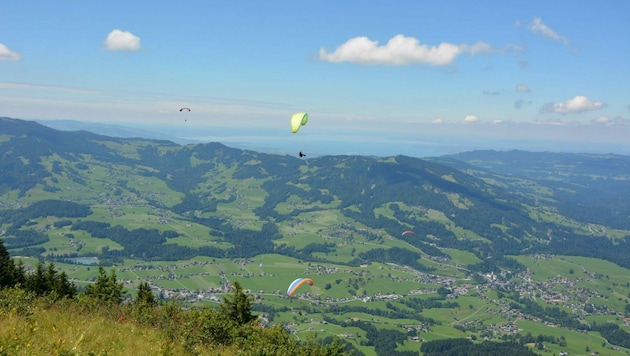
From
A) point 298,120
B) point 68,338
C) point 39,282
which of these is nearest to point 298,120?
point 298,120

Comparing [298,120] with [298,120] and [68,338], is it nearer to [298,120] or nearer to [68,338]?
[298,120]

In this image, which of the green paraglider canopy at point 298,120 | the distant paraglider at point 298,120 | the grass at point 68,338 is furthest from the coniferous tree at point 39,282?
the green paraglider canopy at point 298,120

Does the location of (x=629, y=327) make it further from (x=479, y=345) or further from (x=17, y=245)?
(x=17, y=245)

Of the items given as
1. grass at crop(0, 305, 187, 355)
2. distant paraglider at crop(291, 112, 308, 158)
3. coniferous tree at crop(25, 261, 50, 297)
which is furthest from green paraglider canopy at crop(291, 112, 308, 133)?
grass at crop(0, 305, 187, 355)

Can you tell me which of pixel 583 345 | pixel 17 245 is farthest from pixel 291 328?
pixel 17 245

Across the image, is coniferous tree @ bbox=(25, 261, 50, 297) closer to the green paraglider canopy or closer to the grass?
the grass

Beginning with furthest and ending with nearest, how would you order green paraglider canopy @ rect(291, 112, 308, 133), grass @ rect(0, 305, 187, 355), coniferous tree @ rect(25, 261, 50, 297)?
1. green paraglider canopy @ rect(291, 112, 308, 133)
2. coniferous tree @ rect(25, 261, 50, 297)
3. grass @ rect(0, 305, 187, 355)

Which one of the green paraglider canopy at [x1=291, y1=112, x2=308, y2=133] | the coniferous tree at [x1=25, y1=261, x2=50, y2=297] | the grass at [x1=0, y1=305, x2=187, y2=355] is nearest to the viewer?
the grass at [x1=0, y1=305, x2=187, y2=355]

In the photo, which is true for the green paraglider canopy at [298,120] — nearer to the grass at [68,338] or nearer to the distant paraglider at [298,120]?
the distant paraglider at [298,120]
